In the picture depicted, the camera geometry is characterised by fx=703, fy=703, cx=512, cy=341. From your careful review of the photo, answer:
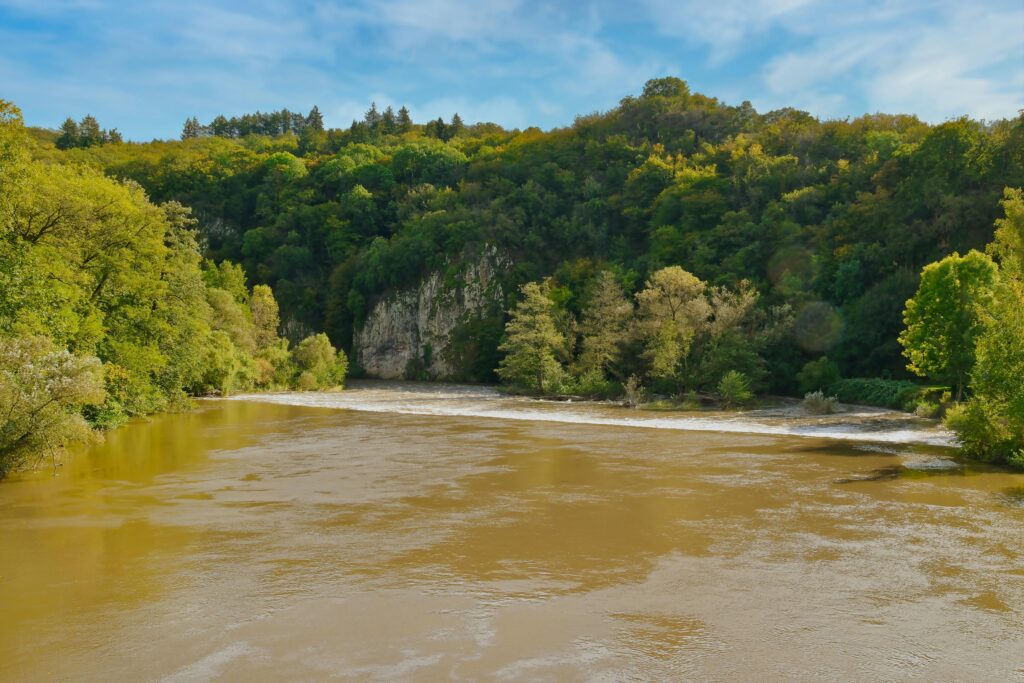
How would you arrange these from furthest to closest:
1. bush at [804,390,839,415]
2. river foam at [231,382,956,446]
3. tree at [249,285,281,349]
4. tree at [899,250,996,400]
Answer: tree at [249,285,281,349]
bush at [804,390,839,415]
tree at [899,250,996,400]
river foam at [231,382,956,446]

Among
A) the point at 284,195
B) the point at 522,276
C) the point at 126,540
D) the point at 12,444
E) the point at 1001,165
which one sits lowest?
the point at 126,540

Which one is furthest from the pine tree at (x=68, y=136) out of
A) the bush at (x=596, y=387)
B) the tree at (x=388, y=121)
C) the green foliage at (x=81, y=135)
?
the bush at (x=596, y=387)

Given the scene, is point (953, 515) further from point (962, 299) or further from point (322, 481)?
point (962, 299)

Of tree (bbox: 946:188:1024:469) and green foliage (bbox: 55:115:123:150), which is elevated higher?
green foliage (bbox: 55:115:123:150)

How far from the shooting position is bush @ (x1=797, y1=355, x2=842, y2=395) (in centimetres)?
3956

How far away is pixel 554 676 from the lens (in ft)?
24.7

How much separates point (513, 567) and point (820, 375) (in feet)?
109

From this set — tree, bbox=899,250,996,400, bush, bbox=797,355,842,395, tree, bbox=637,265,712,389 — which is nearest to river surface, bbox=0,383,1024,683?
tree, bbox=899,250,996,400

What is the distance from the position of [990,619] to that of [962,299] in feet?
80.3

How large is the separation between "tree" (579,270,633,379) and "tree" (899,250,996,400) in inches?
718

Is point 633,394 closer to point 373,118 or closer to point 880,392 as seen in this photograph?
point 880,392

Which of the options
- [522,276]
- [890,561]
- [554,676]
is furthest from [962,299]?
[522,276]

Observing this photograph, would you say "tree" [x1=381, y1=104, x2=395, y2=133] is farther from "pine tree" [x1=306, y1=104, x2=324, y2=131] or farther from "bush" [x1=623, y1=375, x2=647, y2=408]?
"bush" [x1=623, y1=375, x2=647, y2=408]

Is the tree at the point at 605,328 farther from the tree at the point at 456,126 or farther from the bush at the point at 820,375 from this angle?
the tree at the point at 456,126
